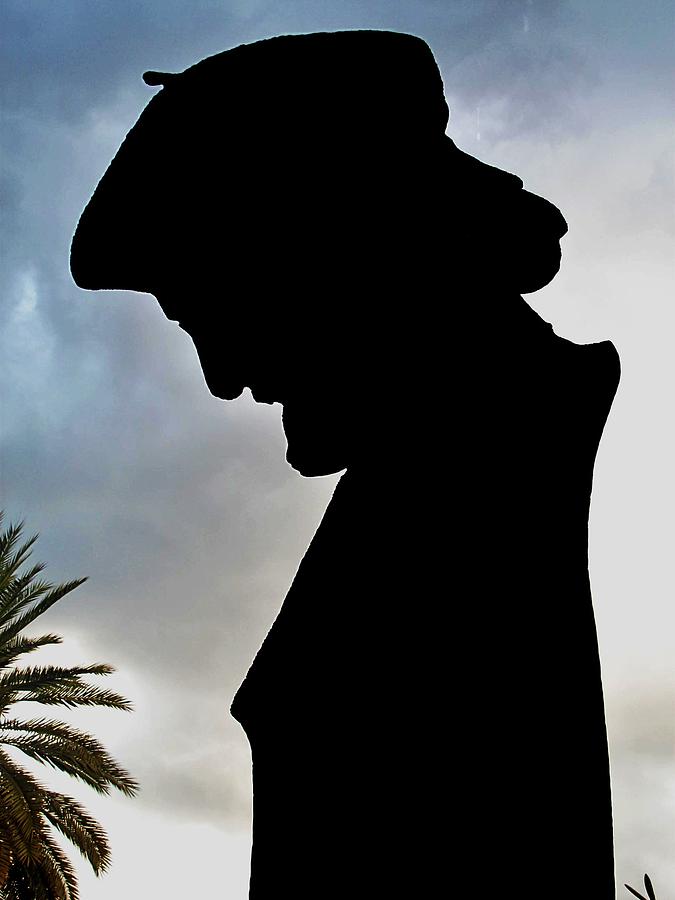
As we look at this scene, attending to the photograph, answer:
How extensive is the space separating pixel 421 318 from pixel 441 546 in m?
0.49

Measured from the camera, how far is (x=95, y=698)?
12.7 m

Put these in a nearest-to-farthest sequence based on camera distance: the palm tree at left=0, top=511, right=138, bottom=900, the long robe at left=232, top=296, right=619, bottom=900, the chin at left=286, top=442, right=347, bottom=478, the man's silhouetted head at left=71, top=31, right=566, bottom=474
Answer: the long robe at left=232, top=296, right=619, bottom=900 < the man's silhouetted head at left=71, top=31, right=566, bottom=474 < the chin at left=286, top=442, right=347, bottom=478 < the palm tree at left=0, top=511, right=138, bottom=900

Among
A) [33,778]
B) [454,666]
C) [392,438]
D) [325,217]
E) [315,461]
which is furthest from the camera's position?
[33,778]

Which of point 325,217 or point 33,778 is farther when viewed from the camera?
point 33,778

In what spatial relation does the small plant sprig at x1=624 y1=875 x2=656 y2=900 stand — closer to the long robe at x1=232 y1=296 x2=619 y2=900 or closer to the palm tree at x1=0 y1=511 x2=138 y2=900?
the long robe at x1=232 y1=296 x2=619 y2=900

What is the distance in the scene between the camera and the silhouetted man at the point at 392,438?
56.9 inches

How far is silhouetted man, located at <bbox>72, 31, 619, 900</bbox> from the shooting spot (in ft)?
4.75

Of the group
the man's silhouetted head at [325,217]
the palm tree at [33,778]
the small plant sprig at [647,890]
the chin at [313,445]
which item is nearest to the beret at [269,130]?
the man's silhouetted head at [325,217]

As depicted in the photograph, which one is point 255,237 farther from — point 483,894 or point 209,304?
point 483,894

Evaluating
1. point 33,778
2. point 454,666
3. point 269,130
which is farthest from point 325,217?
point 33,778

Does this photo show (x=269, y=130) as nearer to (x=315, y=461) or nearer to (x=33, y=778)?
(x=315, y=461)

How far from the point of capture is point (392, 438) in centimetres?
181

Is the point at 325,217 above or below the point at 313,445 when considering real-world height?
above

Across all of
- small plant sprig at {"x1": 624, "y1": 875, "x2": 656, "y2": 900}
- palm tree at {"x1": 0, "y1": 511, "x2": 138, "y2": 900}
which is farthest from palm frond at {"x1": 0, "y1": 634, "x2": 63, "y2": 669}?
small plant sprig at {"x1": 624, "y1": 875, "x2": 656, "y2": 900}
